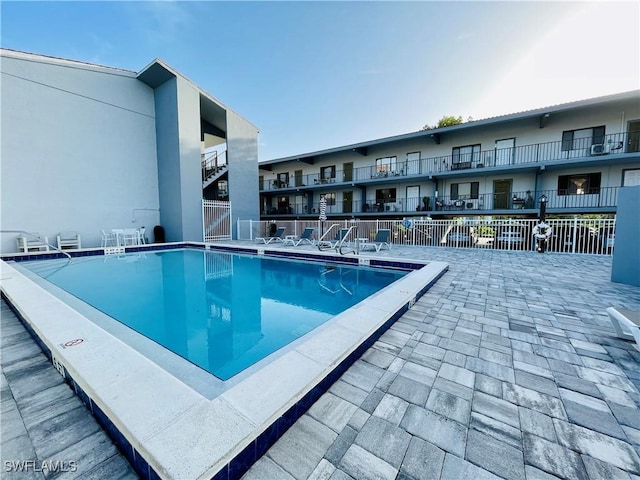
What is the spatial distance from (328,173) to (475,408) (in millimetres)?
19446

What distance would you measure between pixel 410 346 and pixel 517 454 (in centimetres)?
122

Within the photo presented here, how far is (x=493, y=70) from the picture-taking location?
1216cm

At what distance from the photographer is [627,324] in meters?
2.47

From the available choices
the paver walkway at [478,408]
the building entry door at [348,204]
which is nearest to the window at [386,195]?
the building entry door at [348,204]

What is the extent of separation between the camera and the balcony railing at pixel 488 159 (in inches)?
468

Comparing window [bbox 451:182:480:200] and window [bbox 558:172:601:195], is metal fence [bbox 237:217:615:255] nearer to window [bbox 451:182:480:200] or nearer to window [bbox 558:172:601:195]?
window [bbox 451:182:480:200]

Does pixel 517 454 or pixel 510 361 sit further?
pixel 510 361

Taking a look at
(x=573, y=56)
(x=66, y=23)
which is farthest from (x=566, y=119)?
(x=66, y=23)

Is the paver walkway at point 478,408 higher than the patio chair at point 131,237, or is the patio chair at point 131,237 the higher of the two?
the patio chair at point 131,237

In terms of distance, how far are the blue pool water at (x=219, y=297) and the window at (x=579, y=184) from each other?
12.2m

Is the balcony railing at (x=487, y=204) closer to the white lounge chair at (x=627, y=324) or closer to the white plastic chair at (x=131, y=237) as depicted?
the white lounge chair at (x=627, y=324)

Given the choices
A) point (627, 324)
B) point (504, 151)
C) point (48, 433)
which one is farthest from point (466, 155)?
point (48, 433)

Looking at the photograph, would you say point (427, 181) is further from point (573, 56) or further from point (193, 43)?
point (193, 43)

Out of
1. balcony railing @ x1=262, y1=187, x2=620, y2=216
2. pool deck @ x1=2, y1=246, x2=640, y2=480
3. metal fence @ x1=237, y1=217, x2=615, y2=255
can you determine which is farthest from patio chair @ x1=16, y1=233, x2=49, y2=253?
balcony railing @ x1=262, y1=187, x2=620, y2=216
